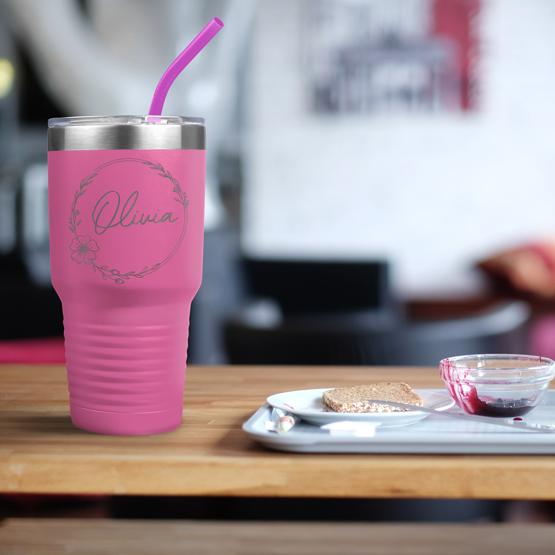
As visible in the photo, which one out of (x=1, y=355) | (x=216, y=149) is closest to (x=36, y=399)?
(x=1, y=355)

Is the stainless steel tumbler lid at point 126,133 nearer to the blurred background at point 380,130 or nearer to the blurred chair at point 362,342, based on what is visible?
the blurred chair at point 362,342

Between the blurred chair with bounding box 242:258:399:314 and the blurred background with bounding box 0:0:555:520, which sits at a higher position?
the blurred background with bounding box 0:0:555:520

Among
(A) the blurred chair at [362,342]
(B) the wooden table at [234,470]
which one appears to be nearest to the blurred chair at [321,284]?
(A) the blurred chair at [362,342]

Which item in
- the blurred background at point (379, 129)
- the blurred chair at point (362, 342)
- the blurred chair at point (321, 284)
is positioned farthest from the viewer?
the blurred background at point (379, 129)

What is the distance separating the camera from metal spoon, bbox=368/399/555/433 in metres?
0.56

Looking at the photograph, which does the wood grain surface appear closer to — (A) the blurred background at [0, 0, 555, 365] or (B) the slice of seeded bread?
(B) the slice of seeded bread

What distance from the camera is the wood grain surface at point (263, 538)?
90 cm

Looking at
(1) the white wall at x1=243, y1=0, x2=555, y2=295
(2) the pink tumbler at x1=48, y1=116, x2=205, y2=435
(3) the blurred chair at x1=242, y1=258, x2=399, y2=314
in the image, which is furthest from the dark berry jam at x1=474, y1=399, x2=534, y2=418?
(1) the white wall at x1=243, y1=0, x2=555, y2=295

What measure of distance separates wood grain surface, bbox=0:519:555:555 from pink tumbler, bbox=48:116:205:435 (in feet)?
1.11

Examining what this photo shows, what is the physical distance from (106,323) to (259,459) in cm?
13

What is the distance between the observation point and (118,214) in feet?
1.92

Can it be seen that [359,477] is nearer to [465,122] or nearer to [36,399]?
[36,399]

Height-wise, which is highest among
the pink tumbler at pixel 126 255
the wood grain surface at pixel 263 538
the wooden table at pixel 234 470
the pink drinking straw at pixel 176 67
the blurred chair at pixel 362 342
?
the pink drinking straw at pixel 176 67

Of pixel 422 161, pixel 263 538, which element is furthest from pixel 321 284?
pixel 263 538
